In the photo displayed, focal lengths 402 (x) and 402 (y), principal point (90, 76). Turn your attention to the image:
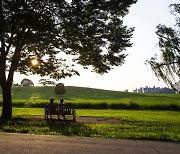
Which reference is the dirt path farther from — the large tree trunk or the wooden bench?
the large tree trunk

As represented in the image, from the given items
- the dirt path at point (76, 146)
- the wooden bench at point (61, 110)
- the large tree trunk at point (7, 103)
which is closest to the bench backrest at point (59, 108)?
the wooden bench at point (61, 110)

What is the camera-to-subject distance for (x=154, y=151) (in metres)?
11.5

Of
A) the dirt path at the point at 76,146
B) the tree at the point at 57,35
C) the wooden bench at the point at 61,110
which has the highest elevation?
the tree at the point at 57,35

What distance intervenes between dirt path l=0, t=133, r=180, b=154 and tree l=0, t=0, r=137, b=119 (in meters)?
9.91

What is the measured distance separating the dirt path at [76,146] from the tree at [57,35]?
9.91m

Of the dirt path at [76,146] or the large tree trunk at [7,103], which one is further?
the large tree trunk at [7,103]

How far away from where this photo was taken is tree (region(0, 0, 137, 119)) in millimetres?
22516

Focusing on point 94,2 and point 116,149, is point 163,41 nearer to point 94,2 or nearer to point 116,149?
point 94,2

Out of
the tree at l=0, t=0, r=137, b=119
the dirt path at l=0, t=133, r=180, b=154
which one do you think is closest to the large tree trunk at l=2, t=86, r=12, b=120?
the tree at l=0, t=0, r=137, b=119

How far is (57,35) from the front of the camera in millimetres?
24797

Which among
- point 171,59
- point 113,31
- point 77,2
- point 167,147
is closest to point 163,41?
point 171,59

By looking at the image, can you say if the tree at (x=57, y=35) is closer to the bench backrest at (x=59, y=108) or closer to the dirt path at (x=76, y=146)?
the bench backrest at (x=59, y=108)

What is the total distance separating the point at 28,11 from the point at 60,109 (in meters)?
6.33

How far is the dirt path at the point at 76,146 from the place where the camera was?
36.8 ft
